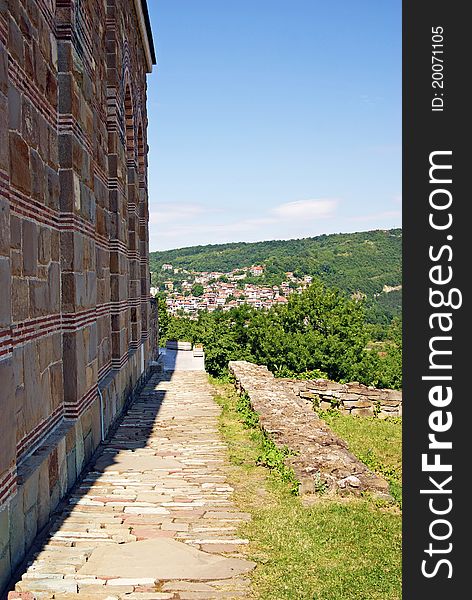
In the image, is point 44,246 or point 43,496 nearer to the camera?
point 43,496

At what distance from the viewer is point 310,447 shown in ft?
23.0

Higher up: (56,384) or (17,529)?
(56,384)

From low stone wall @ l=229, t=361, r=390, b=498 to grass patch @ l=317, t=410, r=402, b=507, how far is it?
3.33ft

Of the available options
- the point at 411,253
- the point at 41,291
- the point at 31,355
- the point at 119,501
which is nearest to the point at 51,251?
the point at 41,291

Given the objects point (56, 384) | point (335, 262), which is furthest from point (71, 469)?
point (335, 262)

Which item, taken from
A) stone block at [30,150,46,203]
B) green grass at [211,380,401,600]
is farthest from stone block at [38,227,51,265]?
green grass at [211,380,401,600]

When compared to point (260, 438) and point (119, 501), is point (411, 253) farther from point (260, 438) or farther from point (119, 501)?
point (260, 438)

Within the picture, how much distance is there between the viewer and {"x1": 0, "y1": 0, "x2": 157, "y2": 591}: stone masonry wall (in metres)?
4.10

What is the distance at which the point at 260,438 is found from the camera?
817cm

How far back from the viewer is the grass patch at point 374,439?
8.73m

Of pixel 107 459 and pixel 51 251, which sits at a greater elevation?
pixel 51 251

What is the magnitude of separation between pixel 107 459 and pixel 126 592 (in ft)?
10.9

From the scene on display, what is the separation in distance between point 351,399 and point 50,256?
33.1ft

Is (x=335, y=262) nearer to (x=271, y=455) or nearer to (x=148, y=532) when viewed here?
(x=271, y=455)
